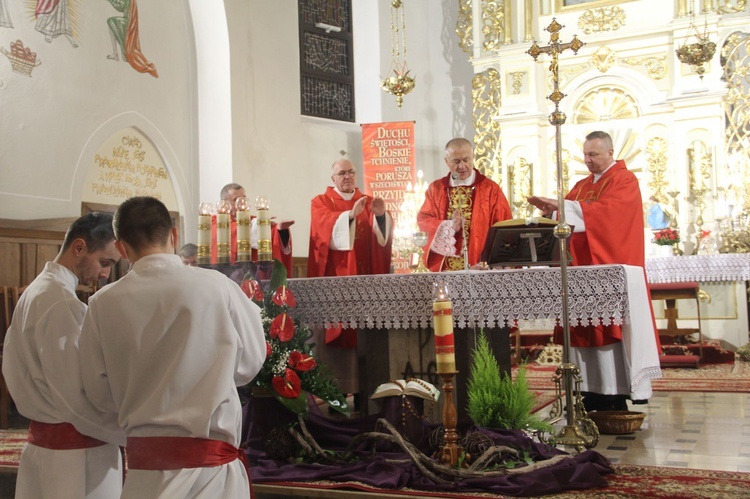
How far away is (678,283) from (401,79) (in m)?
4.85

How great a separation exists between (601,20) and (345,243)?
275 inches

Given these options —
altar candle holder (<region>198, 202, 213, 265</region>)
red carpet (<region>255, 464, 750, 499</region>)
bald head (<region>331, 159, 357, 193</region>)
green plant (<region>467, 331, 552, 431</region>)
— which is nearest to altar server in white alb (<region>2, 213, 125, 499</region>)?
red carpet (<region>255, 464, 750, 499</region>)

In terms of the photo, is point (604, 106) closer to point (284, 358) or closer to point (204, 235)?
point (204, 235)

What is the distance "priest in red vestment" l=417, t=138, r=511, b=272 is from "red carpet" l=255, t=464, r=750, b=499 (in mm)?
2481

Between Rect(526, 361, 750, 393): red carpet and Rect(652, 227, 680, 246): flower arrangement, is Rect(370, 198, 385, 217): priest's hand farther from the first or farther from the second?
Rect(652, 227, 680, 246): flower arrangement

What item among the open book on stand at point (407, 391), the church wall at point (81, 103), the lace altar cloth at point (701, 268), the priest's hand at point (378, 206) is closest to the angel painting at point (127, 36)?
the church wall at point (81, 103)

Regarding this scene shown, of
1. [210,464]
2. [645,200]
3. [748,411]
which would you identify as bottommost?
[748,411]

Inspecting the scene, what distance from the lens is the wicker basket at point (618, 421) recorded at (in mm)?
5078

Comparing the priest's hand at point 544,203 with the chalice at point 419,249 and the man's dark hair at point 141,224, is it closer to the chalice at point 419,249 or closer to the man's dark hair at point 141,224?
the chalice at point 419,249

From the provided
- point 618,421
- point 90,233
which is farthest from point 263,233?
point 618,421

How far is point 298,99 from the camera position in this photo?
12109 millimetres

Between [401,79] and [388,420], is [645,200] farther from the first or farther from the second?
[388,420]

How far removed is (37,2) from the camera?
27.3 ft

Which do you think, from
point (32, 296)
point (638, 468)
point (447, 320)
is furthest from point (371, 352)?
point (32, 296)
